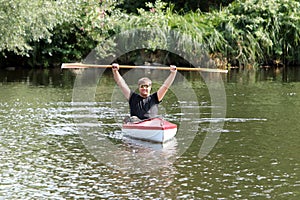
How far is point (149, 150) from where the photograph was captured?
14.6 meters

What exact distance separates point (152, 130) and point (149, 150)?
848mm

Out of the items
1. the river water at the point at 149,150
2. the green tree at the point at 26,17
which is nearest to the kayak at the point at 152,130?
the river water at the point at 149,150

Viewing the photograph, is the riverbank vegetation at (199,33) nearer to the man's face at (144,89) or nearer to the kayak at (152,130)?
the man's face at (144,89)

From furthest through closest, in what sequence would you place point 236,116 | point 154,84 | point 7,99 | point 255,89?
point 154,84 < point 255,89 < point 7,99 < point 236,116

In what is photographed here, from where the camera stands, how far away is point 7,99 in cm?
2248

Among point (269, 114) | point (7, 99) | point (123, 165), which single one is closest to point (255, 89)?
point (269, 114)

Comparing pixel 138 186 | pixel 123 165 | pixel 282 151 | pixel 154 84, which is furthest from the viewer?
pixel 154 84

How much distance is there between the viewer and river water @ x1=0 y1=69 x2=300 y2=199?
37.3ft

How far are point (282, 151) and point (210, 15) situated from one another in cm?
2551

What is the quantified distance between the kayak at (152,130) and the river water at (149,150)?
21cm

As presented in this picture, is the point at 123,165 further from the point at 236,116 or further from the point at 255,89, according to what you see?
the point at 255,89

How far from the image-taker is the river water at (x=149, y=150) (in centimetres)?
1136

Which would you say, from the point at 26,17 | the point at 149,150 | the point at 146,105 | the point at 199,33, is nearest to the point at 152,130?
the point at 149,150

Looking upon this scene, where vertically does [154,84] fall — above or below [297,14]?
below
